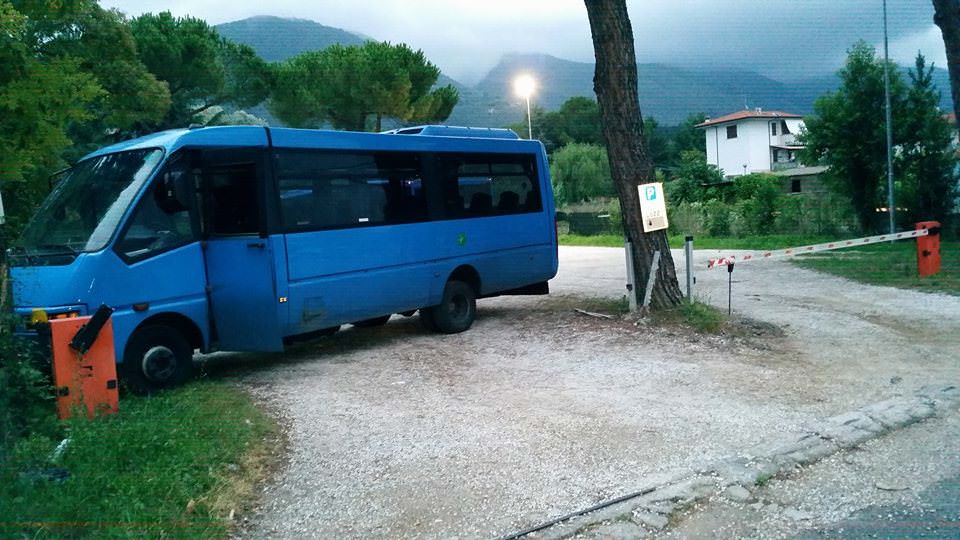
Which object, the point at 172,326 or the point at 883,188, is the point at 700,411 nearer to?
the point at 172,326

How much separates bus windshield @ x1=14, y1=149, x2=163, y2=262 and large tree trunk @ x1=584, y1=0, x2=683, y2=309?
6.31 m

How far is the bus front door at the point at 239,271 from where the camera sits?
9.09 metres

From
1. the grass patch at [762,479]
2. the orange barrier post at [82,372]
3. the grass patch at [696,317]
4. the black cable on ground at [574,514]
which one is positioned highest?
the orange barrier post at [82,372]

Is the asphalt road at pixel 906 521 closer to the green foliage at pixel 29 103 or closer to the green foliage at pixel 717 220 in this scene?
the green foliage at pixel 29 103

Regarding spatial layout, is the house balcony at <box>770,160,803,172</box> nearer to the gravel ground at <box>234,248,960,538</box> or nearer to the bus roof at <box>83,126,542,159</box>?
the gravel ground at <box>234,248,960,538</box>

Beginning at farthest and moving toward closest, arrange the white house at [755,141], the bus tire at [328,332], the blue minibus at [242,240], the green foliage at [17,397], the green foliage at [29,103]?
the white house at [755,141] → the bus tire at [328,332] → the green foliage at [29,103] → the blue minibus at [242,240] → the green foliage at [17,397]

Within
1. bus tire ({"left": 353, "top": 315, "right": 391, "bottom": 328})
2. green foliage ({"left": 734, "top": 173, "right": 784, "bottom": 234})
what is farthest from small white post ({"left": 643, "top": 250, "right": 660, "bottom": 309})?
green foliage ({"left": 734, "top": 173, "right": 784, "bottom": 234})

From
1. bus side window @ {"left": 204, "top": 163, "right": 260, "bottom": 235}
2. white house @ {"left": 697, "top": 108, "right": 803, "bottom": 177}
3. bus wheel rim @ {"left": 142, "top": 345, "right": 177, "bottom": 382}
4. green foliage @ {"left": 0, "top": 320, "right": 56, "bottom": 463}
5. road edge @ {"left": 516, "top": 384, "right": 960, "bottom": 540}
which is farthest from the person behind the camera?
white house @ {"left": 697, "top": 108, "right": 803, "bottom": 177}

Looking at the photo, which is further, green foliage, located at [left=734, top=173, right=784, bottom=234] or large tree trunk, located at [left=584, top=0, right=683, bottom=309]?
green foliage, located at [left=734, top=173, right=784, bottom=234]

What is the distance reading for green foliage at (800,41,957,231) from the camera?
2750cm

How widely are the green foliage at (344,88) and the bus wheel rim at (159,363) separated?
2273 cm

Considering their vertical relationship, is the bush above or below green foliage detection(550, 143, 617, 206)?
below

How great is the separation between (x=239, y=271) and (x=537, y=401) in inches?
142

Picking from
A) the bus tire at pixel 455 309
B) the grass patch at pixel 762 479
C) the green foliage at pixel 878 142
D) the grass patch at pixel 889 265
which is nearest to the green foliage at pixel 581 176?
the green foliage at pixel 878 142
